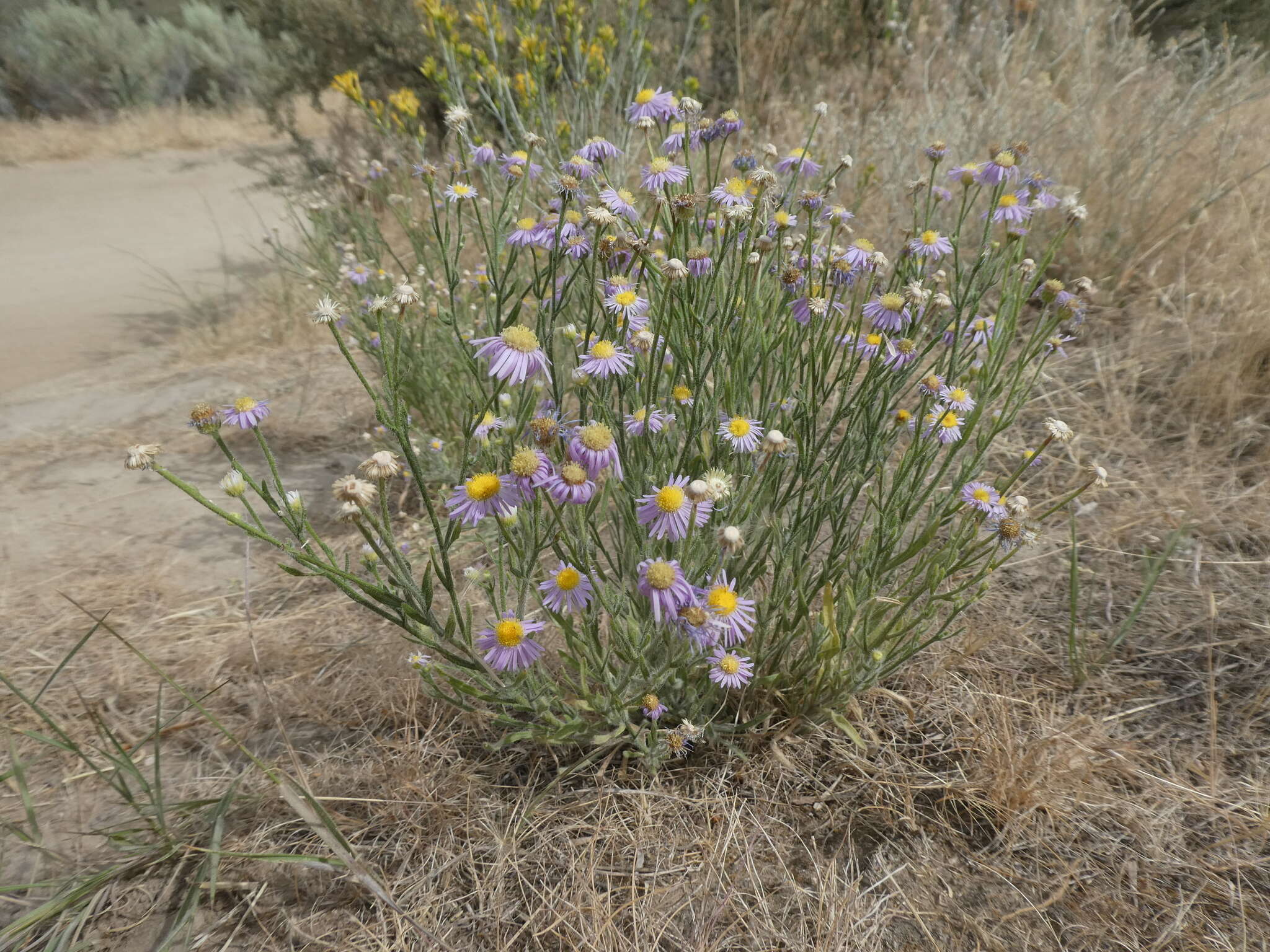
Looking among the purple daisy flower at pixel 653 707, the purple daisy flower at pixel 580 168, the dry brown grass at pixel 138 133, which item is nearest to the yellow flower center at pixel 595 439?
the purple daisy flower at pixel 653 707

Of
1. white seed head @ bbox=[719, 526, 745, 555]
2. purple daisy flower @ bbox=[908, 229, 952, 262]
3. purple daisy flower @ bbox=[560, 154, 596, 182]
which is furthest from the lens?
purple daisy flower @ bbox=[908, 229, 952, 262]

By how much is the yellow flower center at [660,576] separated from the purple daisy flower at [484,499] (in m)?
0.29

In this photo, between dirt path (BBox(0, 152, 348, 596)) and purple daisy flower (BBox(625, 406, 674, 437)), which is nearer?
purple daisy flower (BBox(625, 406, 674, 437))

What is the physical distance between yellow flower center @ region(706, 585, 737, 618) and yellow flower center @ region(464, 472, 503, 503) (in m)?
0.48

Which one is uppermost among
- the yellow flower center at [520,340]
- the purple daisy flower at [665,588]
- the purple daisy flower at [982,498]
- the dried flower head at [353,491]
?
the yellow flower center at [520,340]

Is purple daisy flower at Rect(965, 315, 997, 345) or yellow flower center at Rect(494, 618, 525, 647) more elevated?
purple daisy flower at Rect(965, 315, 997, 345)

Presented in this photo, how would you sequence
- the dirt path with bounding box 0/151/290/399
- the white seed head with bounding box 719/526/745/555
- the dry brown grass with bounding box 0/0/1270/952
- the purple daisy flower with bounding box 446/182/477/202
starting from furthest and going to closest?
the dirt path with bounding box 0/151/290/399 < the purple daisy flower with bounding box 446/182/477/202 < the dry brown grass with bounding box 0/0/1270/952 < the white seed head with bounding box 719/526/745/555

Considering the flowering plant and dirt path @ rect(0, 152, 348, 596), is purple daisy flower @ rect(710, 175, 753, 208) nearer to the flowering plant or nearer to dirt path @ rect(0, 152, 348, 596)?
the flowering plant

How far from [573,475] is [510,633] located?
44cm

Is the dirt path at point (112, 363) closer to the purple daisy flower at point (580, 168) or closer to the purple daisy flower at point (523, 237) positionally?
the purple daisy flower at point (523, 237)

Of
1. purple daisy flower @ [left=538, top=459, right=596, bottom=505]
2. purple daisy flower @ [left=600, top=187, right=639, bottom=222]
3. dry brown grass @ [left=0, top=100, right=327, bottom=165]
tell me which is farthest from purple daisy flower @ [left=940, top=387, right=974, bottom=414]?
dry brown grass @ [left=0, top=100, right=327, bottom=165]

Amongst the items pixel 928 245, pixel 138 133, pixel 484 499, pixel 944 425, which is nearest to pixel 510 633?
pixel 484 499

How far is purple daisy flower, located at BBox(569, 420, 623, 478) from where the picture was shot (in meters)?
1.22

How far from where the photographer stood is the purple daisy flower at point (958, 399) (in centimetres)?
173
